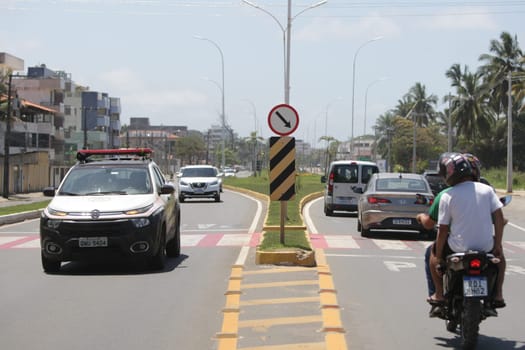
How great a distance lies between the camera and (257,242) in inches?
719

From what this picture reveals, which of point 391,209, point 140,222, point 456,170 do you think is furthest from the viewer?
point 391,209

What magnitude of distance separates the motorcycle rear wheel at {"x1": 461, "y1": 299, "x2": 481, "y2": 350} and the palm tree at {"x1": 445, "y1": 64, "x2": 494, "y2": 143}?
84713 mm

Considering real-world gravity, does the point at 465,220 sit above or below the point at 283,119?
below

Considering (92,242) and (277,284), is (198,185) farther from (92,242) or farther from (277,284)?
(277,284)

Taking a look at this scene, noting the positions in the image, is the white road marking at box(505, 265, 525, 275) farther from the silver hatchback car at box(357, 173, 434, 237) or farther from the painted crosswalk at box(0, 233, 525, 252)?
the silver hatchback car at box(357, 173, 434, 237)

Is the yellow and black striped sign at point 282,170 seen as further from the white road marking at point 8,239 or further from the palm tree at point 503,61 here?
the palm tree at point 503,61

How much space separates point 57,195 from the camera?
13.4 metres

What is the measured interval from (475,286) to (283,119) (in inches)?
334

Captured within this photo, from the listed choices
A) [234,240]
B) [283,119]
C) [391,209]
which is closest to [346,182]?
[391,209]

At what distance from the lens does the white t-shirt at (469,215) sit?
24.1ft

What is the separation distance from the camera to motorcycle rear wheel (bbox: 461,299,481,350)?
709 cm

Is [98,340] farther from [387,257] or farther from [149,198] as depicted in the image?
[387,257]

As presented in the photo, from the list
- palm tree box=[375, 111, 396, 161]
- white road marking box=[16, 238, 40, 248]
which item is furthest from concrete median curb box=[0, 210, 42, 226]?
palm tree box=[375, 111, 396, 161]

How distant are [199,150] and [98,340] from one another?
462 ft
